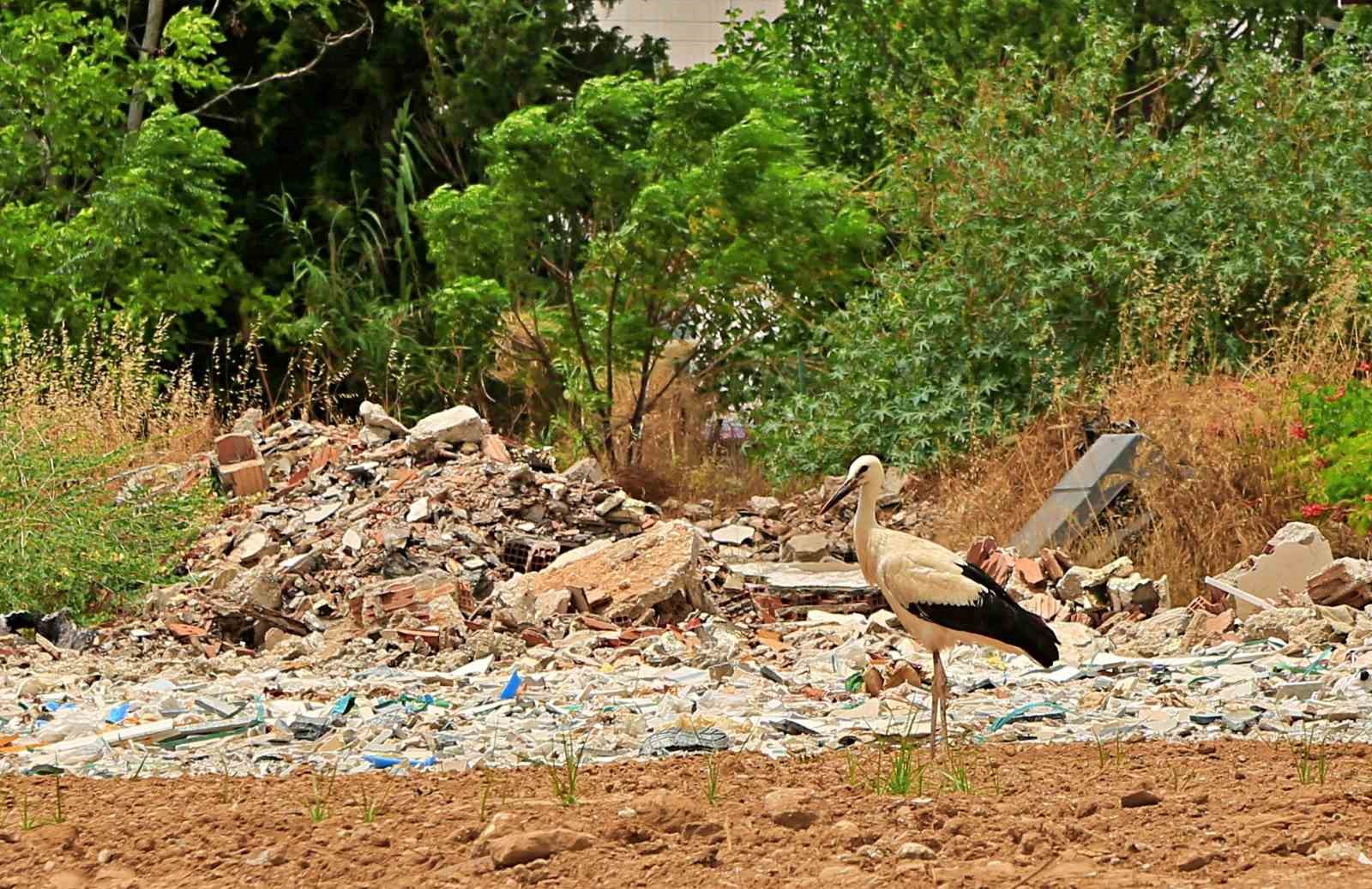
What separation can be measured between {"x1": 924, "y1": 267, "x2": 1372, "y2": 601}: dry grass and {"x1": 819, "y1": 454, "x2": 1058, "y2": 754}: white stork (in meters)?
4.46

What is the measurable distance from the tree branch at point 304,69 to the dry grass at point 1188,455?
978 centimetres

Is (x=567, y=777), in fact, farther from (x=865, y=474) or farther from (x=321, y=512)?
(x=321, y=512)

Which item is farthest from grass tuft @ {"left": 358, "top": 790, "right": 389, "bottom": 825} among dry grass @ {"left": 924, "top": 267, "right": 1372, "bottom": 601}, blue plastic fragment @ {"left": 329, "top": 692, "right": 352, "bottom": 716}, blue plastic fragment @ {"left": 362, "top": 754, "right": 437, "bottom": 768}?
dry grass @ {"left": 924, "top": 267, "right": 1372, "bottom": 601}

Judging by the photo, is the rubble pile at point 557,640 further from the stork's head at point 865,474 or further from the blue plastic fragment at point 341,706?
the stork's head at point 865,474

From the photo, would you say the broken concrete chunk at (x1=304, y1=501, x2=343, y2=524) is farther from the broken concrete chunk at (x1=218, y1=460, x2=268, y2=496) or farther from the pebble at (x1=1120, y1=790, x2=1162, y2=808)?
the pebble at (x1=1120, y1=790, x2=1162, y2=808)

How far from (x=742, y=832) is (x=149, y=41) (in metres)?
16.8

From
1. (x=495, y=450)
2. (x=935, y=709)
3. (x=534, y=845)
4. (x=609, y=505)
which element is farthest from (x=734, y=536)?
(x=534, y=845)

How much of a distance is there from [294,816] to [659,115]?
441 inches

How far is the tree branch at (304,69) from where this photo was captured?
752 inches

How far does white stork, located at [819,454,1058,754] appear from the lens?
Answer: 5.45m

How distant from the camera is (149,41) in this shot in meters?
18.9

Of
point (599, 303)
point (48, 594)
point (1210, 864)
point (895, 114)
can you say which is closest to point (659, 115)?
point (599, 303)

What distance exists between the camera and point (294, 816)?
4168 mm

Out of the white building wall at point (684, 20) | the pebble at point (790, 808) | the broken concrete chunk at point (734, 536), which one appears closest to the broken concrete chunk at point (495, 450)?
the broken concrete chunk at point (734, 536)
